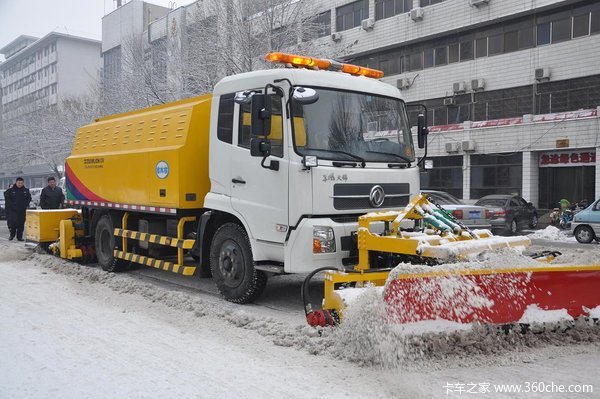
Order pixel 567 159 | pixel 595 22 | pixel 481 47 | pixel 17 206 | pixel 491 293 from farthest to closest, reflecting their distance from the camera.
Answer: pixel 481 47
pixel 567 159
pixel 595 22
pixel 17 206
pixel 491 293

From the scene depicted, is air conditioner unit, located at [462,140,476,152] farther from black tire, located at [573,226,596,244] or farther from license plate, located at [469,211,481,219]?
license plate, located at [469,211,481,219]

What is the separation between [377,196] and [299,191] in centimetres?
105

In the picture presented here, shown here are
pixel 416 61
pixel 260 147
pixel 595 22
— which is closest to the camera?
pixel 260 147

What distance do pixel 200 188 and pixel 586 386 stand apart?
5.34 m

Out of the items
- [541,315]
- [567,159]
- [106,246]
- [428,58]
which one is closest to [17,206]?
[106,246]

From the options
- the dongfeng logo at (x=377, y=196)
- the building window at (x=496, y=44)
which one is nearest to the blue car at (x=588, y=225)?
the dongfeng logo at (x=377, y=196)

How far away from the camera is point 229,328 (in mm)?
5785

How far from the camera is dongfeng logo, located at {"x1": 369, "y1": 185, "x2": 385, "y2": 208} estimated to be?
6.45 meters

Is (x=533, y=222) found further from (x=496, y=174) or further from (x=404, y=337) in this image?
(x=404, y=337)

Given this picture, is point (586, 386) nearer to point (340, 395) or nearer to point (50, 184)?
point (340, 395)

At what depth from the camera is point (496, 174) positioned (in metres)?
27.2

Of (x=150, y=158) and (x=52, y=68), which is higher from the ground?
(x=52, y=68)

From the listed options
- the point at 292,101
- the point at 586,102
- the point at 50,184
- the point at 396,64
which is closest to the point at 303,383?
the point at 292,101

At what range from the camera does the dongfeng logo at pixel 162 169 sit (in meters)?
7.82
